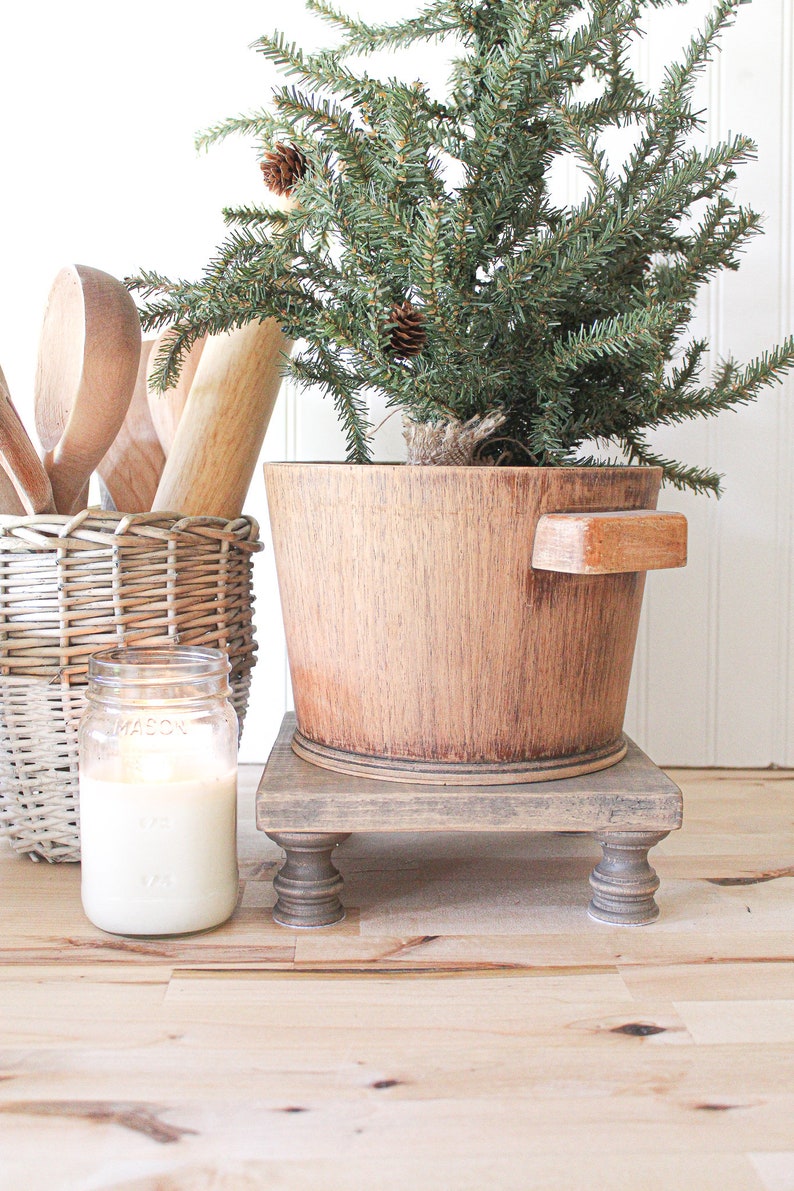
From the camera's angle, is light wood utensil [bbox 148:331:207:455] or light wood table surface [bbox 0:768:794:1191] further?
light wood utensil [bbox 148:331:207:455]

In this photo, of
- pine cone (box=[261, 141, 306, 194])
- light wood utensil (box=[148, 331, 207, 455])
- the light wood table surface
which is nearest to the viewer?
the light wood table surface

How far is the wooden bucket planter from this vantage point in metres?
0.58

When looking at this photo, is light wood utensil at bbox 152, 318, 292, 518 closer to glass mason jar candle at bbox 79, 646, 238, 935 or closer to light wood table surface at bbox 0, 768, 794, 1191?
glass mason jar candle at bbox 79, 646, 238, 935

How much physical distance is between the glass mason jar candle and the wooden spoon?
0.14m

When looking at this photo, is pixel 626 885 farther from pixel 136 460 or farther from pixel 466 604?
pixel 136 460

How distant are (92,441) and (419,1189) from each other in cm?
46

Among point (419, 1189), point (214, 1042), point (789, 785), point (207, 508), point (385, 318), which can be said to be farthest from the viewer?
point (789, 785)

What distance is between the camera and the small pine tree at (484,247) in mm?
565

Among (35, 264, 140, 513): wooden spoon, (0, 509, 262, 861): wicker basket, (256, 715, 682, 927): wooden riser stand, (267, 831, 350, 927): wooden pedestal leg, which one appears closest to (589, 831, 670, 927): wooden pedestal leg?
(256, 715, 682, 927): wooden riser stand

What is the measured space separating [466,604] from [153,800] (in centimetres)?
21

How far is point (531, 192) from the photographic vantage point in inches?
24.7

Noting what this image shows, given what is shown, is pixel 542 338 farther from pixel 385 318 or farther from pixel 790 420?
pixel 790 420

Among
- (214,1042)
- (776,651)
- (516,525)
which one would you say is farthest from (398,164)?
(776,651)

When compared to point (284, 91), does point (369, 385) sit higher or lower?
lower
